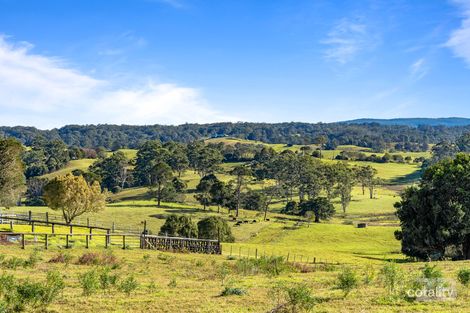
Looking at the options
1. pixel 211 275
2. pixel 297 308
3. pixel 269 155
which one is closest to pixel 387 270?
pixel 297 308

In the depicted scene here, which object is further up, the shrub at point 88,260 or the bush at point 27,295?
the bush at point 27,295

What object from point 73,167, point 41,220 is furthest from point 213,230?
point 73,167

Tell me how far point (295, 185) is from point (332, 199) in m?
12.7

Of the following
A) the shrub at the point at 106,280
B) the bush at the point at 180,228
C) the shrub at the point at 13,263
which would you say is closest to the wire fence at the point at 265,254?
the bush at the point at 180,228

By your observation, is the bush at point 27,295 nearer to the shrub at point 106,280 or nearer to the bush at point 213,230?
the shrub at point 106,280

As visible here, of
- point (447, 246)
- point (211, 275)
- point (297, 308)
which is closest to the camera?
point (297, 308)

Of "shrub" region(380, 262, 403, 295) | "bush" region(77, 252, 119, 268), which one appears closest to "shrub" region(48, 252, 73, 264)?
"bush" region(77, 252, 119, 268)

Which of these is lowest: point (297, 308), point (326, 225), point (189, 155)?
point (326, 225)

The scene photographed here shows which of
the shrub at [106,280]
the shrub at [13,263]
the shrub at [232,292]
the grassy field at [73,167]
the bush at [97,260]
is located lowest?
the bush at [97,260]

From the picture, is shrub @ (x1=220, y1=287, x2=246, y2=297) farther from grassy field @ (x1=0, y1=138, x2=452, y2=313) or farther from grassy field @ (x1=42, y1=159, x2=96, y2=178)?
grassy field @ (x1=42, y1=159, x2=96, y2=178)

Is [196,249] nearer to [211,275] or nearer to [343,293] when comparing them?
[211,275]

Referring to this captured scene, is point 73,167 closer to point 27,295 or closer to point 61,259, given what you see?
point 61,259

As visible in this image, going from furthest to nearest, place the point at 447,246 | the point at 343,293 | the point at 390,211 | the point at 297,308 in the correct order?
the point at 390,211, the point at 447,246, the point at 343,293, the point at 297,308

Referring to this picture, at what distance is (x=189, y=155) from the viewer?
605 feet
